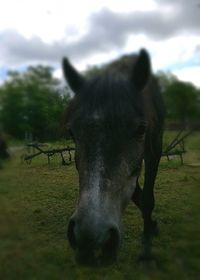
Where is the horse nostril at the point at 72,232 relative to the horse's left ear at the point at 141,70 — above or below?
below

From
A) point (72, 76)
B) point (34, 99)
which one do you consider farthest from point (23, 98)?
point (72, 76)

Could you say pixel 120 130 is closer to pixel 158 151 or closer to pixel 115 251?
pixel 115 251

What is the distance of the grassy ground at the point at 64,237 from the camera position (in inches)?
124

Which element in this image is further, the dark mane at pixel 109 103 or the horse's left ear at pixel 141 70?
the horse's left ear at pixel 141 70

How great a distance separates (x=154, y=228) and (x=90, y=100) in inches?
120

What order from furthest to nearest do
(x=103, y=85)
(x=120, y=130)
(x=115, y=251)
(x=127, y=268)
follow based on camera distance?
(x=127, y=268) → (x=103, y=85) → (x=120, y=130) → (x=115, y=251)

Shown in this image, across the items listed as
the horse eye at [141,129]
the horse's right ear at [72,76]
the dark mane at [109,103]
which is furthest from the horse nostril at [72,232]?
the horse's right ear at [72,76]

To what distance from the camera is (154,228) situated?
5.59 meters

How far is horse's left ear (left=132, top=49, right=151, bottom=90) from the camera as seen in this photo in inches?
139

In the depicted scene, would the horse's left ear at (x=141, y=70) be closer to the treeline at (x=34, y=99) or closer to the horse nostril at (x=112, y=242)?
the treeline at (x=34, y=99)

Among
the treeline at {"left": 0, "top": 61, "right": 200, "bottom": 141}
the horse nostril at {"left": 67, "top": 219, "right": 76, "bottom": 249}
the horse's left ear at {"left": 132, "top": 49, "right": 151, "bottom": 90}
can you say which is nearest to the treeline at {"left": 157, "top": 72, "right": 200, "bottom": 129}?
the treeline at {"left": 0, "top": 61, "right": 200, "bottom": 141}

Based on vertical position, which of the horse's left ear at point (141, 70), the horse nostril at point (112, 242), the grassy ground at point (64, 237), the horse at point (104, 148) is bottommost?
the grassy ground at point (64, 237)

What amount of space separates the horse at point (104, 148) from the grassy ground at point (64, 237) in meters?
0.64

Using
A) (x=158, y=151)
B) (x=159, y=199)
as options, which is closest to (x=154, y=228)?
(x=158, y=151)
